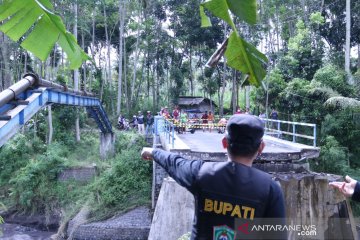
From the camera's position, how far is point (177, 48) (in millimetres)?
31078

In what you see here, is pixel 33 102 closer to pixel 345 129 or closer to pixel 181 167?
pixel 181 167

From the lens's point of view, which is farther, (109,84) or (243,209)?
(109,84)

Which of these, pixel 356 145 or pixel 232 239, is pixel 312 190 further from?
pixel 356 145

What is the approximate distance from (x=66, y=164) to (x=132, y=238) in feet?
20.2

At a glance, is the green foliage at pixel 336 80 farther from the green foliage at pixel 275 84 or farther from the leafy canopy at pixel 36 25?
the leafy canopy at pixel 36 25

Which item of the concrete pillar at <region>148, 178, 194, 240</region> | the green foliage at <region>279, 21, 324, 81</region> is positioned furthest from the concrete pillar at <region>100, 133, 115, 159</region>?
the concrete pillar at <region>148, 178, 194, 240</region>

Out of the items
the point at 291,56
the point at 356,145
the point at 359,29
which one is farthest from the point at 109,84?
the point at 356,145

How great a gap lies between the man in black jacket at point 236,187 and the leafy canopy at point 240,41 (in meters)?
0.43

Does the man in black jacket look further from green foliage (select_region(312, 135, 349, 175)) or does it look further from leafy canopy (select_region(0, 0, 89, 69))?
green foliage (select_region(312, 135, 349, 175))

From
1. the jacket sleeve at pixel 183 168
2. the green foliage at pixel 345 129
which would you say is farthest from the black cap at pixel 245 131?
the green foliage at pixel 345 129

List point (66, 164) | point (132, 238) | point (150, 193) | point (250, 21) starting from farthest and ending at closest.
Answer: point (66, 164), point (150, 193), point (132, 238), point (250, 21)

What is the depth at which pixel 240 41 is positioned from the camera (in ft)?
5.76

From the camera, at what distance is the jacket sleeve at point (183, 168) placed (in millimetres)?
1569

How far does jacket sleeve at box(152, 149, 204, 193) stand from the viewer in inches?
61.8
